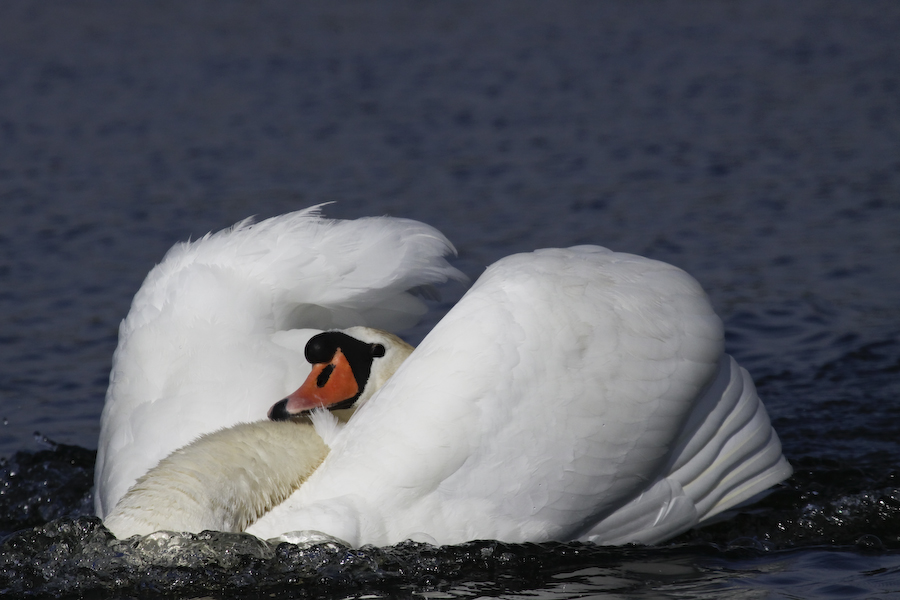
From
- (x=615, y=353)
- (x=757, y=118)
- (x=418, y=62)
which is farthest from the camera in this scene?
(x=418, y=62)

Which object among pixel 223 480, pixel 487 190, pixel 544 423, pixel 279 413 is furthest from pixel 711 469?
pixel 487 190

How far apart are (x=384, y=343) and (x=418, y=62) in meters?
10.3

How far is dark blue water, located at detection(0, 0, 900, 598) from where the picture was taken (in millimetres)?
4219

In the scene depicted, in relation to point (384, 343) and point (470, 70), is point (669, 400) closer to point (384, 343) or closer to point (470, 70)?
point (384, 343)

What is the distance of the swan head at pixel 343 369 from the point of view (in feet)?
14.7

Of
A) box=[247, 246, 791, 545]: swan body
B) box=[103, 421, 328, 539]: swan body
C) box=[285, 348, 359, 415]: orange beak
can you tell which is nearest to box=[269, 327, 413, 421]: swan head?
box=[285, 348, 359, 415]: orange beak

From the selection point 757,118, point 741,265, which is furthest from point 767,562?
point 757,118

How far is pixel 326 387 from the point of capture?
14.9 feet

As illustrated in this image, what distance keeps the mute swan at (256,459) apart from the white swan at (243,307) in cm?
38

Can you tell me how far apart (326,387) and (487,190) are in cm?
579

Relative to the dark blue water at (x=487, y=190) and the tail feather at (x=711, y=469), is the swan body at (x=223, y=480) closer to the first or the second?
the dark blue water at (x=487, y=190)

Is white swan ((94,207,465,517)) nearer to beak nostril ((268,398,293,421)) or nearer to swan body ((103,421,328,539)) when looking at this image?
beak nostril ((268,398,293,421))

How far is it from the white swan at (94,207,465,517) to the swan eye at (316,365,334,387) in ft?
1.27

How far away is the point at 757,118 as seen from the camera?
38.9ft
